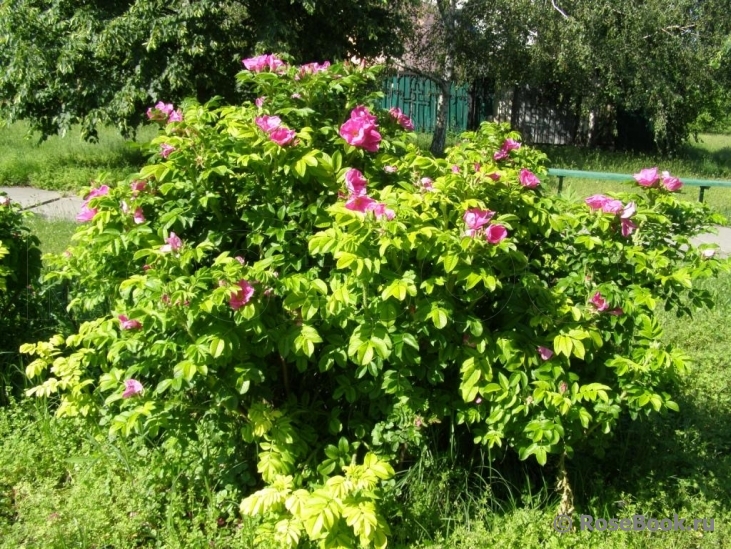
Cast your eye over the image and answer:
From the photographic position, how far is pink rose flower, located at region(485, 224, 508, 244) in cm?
225

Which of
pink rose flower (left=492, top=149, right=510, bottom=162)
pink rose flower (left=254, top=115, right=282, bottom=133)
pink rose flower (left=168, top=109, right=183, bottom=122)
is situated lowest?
pink rose flower (left=492, top=149, right=510, bottom=162)

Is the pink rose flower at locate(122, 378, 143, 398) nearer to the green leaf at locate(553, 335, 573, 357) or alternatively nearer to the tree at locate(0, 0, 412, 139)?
the green leaf at locate(553, 335, 573, 357)

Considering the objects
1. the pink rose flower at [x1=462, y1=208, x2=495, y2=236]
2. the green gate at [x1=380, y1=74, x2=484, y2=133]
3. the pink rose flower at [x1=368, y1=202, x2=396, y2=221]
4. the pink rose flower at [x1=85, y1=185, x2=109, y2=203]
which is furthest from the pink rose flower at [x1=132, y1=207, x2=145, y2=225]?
the green gate at [x1=380, y1=74, x2=484, y2=133]

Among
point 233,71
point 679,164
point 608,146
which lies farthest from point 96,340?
point 608,146

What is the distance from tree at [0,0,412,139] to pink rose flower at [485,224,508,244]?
808cm

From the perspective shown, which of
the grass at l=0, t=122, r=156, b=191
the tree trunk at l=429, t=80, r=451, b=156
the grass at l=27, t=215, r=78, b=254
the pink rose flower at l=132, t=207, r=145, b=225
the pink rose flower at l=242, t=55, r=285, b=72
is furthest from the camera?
the tree trunk at l=429, t=80, r=451, b=156

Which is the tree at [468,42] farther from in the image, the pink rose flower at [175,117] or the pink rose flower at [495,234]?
the pink rose flower at [495,234]

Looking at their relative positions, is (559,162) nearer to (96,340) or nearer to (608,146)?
(608,146)

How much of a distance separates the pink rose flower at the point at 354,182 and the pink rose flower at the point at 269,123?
12.1 inches

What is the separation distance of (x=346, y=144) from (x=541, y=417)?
1.25 metres

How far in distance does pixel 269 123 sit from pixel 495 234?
0.92 m

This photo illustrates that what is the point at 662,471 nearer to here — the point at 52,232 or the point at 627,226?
the point at 627,226

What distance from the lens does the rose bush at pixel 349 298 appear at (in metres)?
2.33

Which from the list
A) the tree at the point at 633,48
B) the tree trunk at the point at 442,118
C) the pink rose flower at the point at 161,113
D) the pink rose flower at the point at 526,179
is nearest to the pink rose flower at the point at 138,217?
the pink rose flower at the point at 161,113
